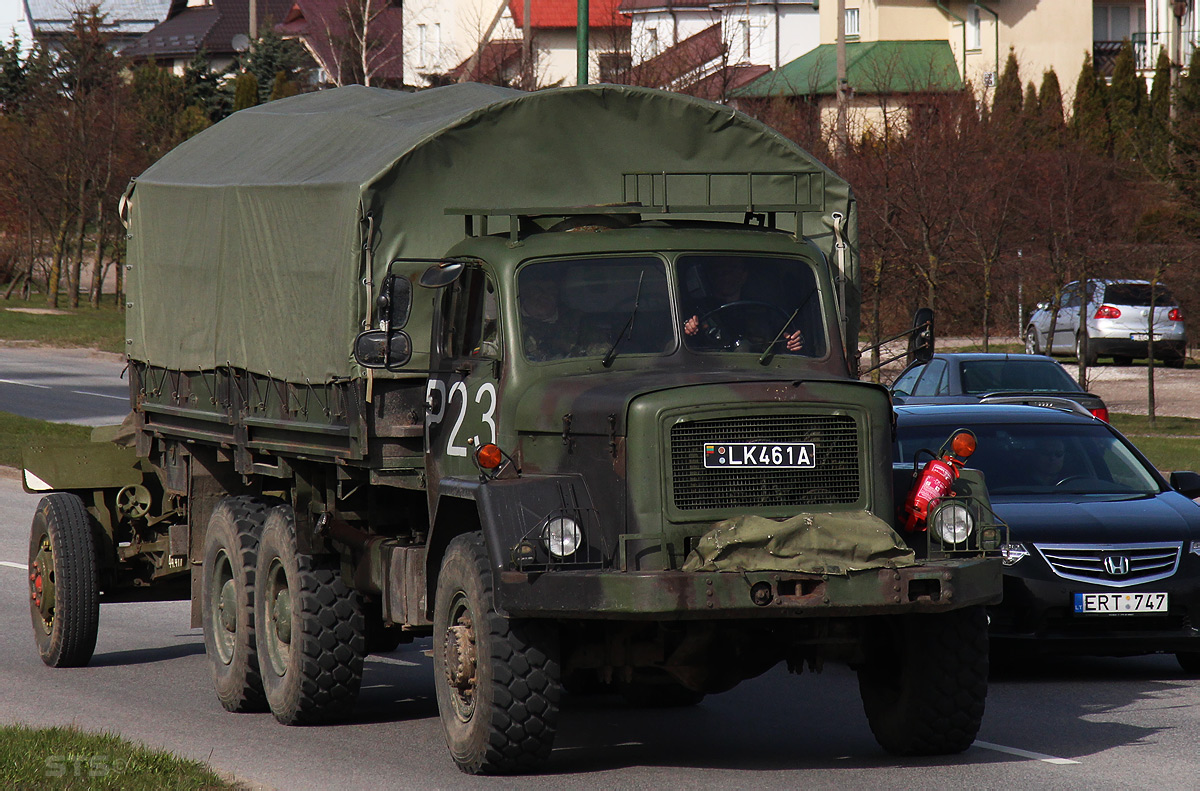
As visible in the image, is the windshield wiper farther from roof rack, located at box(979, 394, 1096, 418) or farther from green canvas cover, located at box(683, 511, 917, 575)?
roof rack, located at box(979, 394, 1096, 418)

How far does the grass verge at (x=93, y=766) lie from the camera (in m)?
7.15

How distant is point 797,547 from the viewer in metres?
7.20

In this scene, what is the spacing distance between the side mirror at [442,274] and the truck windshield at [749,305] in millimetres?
1062

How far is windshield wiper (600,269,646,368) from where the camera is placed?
26.6ft

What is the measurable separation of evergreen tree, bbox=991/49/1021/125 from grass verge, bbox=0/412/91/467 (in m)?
18.0

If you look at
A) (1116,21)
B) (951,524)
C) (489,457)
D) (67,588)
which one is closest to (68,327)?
(67,588)

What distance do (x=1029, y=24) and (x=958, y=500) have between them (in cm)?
5722

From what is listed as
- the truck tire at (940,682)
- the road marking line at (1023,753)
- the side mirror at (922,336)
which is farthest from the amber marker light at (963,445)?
the road marking line at (1023,753)

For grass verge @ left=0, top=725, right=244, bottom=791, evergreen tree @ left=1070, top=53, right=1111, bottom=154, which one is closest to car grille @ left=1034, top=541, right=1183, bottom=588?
grass verge @ left=0, top=725, right=244, bottom=791

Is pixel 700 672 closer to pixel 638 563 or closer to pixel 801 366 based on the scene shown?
pixel 638 563

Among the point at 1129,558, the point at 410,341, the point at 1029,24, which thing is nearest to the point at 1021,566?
the point at 1129,558

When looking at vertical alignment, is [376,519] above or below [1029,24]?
below

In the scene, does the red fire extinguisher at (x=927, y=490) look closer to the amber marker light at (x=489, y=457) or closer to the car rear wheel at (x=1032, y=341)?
the amber marker light at (x=489, y=457)

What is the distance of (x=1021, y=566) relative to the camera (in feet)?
33.1
